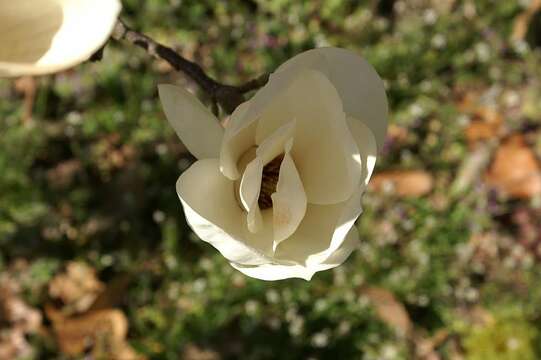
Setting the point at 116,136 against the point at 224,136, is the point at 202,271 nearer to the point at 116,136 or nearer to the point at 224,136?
the point at 116,136

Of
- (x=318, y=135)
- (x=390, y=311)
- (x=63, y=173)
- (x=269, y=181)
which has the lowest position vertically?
(x=390, y=311)

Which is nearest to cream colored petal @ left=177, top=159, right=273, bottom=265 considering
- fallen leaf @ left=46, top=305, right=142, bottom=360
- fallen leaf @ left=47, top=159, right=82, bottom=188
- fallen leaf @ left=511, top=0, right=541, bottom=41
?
fallen leaf @ left=46, top=305, right=142, bottom=360

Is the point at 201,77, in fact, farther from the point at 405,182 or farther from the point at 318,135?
the point at 405,182

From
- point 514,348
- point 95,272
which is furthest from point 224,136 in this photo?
point 514,348

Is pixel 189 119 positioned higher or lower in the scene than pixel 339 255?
higher

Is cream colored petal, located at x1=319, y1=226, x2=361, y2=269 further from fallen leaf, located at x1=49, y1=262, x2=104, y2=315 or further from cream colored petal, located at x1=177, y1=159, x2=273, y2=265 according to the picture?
fallen leaf, located at x1=49, y1=262, x2=104, y2=315

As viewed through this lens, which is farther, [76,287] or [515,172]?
[515,172]

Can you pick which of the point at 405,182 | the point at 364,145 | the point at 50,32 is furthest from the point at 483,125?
the point at 50,32
